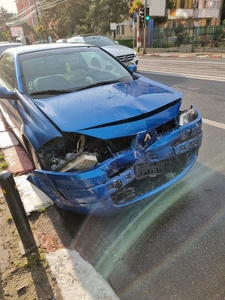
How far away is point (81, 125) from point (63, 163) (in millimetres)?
390

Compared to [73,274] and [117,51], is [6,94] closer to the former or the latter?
[73,274]

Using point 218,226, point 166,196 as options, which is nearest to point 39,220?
point 166,196

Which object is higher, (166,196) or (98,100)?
(98,100)

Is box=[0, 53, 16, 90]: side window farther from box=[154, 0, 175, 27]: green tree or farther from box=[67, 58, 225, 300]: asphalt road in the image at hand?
box=[154, 0, 175, 27]: green tree

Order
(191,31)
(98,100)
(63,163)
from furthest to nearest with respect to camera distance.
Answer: (191,31) → (98,100) → (63,163)

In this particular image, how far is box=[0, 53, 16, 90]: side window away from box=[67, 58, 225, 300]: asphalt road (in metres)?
2.21

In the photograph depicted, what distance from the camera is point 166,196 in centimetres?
295

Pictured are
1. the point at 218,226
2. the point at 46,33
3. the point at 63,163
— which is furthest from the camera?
the point at 46,33

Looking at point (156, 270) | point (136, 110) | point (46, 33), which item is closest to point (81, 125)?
point (136, 110)

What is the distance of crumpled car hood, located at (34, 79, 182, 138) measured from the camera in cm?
235

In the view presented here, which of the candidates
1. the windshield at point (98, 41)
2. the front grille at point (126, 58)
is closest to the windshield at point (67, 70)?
the front grille at point (126, 58)

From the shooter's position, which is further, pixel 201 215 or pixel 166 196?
pixel 166 196

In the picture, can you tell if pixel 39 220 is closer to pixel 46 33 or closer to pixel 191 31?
pixel 191 31

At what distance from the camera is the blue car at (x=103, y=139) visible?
7.36 ft
